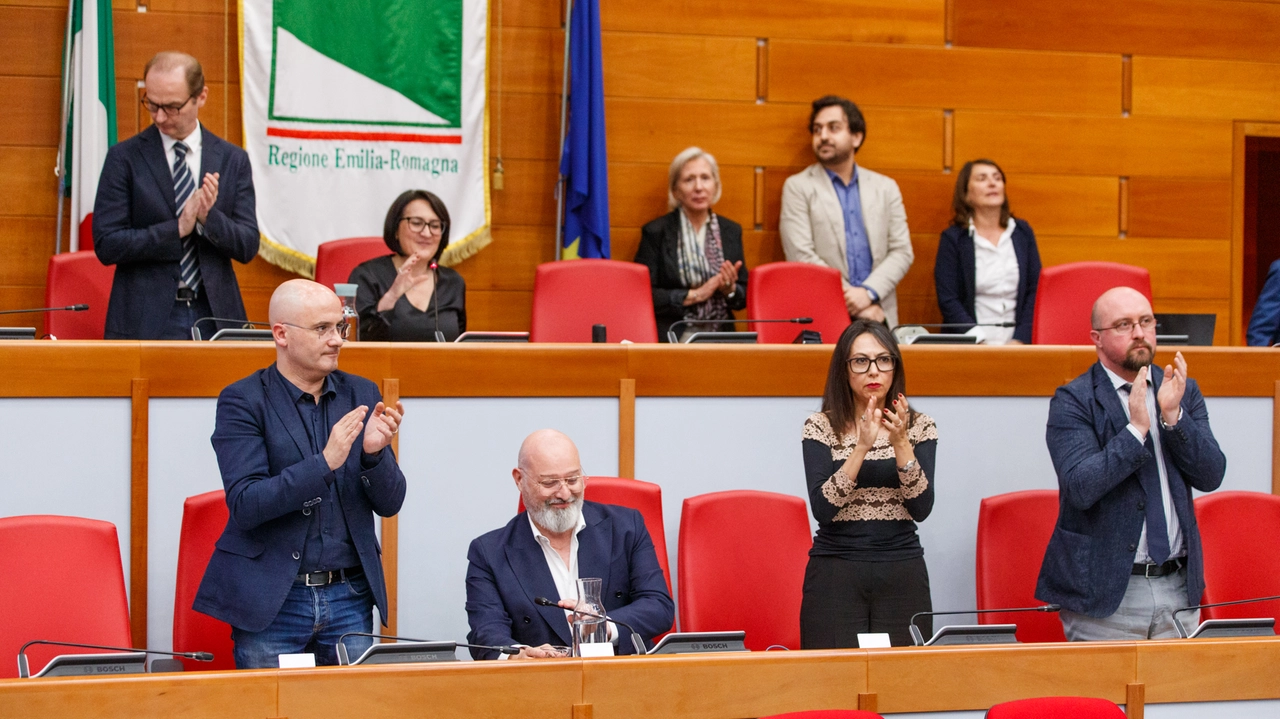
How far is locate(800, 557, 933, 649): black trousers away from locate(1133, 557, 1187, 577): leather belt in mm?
486

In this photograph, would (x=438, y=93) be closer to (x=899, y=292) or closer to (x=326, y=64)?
(x=326, y=64)

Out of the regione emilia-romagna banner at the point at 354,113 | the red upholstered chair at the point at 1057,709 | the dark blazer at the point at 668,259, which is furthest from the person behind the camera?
the regione emilia-romagna banner at the point at 354,113

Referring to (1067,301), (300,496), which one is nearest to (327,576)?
(300,496)

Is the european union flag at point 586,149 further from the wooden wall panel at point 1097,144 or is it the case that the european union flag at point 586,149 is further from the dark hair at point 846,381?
the dark hair at point 846,381

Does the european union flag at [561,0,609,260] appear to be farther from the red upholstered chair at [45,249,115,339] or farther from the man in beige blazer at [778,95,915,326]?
the red upholstered chair at [45,249,115,339]

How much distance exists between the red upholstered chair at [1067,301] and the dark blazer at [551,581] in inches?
74.0

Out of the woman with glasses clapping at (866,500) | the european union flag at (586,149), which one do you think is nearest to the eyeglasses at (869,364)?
the woman with glasses clapping at (866,500)

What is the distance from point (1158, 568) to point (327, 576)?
1752 millimetres

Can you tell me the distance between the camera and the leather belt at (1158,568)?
280cm

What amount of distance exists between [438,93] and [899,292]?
195 cm

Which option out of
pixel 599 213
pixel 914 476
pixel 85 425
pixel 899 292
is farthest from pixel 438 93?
pixel 914 476

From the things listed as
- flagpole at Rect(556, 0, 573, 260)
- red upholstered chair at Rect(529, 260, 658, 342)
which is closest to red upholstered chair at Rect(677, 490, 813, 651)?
red upholstered chair at Rect(529, 260, 658, 342)

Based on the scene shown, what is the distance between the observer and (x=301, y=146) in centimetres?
473

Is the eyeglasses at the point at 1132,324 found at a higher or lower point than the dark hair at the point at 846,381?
higher
